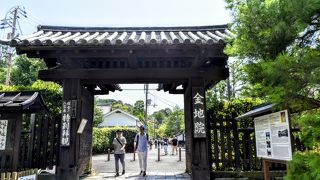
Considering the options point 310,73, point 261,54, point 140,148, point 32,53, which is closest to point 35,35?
point 32,53

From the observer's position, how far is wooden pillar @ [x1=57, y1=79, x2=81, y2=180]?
7910mm

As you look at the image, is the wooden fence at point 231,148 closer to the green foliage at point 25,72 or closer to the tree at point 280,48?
the tree at point 280,48

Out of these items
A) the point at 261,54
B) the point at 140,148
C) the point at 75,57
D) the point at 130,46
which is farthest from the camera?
the point at 140,148

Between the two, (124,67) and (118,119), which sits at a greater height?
(118,119)

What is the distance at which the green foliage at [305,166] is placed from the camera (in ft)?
9.37

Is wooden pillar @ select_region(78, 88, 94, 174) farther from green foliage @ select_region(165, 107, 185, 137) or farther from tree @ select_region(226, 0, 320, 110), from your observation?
green foliage @ select_region(165, 107, 185, 137)

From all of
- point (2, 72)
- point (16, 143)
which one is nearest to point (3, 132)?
point (16, 143)

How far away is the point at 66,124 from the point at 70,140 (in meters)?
0.48

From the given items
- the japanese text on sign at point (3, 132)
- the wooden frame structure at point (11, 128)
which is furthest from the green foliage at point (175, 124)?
the japanese text on sign at point (3, 132)

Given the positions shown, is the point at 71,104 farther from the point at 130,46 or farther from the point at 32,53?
the point at 130,46

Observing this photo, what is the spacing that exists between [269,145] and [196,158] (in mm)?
2814

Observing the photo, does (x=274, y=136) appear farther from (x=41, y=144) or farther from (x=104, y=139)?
(x=104, y=139)

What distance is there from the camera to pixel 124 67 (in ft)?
28.3

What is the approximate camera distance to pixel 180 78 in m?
8.52
